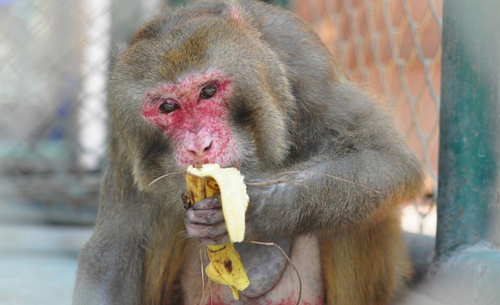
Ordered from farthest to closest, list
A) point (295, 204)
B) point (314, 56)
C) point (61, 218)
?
point (61, 218) < point (314, 56) < point (295, 204)

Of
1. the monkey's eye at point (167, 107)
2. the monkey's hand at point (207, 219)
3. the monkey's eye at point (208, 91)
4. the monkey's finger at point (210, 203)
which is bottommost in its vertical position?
the monkey's hand at point (207, 219)

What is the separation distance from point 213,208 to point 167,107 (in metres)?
0.59

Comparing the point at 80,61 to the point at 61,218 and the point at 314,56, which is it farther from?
the point at 314,56

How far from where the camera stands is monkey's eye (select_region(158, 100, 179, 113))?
3023mm

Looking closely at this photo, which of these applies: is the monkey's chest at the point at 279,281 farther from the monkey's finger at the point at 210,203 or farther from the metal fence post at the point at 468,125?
the monkey's finger at the point at 210,203

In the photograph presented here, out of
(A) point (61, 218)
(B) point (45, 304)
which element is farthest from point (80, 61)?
(B) point (45, 304)

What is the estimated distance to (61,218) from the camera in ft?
21.0

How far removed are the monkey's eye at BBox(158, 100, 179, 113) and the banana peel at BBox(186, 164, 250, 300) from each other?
0.36 meters

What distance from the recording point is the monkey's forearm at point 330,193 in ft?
9.40

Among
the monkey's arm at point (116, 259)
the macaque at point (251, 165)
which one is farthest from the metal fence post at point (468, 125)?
the monkey's arm at point (116, 259)

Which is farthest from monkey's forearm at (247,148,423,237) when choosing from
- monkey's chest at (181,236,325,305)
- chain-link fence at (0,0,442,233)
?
chain-link fence at (0,0,442,233)

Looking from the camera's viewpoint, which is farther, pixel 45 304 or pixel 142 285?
pixel 45 304

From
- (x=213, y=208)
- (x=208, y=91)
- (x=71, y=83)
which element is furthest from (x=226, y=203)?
(x=71, y=83)

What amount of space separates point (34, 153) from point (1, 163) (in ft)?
1.09
